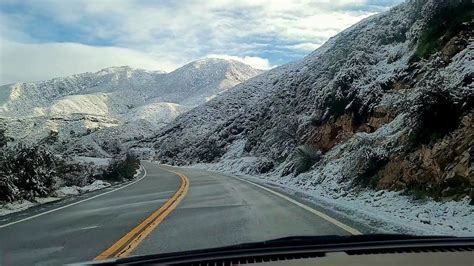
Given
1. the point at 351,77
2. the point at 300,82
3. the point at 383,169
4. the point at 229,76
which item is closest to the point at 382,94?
the point at 351,77

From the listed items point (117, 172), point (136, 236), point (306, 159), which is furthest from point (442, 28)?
point (117, 172)

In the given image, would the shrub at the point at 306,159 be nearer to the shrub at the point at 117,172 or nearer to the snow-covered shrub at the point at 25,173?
the snow-covered shrub at the point at 25,173

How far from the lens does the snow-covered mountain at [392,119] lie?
11.3m

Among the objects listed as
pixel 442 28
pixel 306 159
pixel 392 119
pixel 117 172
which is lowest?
pixel 117 172

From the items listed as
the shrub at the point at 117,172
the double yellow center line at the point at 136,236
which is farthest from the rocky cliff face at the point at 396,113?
the shrub at the point at 117,172

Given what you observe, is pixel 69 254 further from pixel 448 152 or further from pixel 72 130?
pixel 72 130

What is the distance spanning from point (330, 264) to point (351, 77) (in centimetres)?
2008

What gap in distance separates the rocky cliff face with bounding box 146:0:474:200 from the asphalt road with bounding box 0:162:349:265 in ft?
9.58

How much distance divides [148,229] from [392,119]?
445 inches

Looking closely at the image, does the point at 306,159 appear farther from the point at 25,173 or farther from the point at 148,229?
the point at 148,229

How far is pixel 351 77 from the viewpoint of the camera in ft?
75.7

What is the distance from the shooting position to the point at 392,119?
17234 millimetres

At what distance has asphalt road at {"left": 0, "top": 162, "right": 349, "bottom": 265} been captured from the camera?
687 centimetres

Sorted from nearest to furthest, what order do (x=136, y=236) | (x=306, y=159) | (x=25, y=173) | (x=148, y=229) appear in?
(x=136, y=236) < (x=148, y=229) < (x=25, y=173) < (x=306, y=159)
